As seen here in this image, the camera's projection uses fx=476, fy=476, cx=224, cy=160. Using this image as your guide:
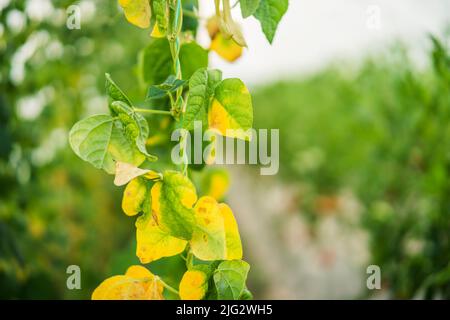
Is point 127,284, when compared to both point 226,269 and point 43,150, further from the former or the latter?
point 43,150

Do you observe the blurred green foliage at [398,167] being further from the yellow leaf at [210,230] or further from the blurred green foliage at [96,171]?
the yellow leaf at [210,230]

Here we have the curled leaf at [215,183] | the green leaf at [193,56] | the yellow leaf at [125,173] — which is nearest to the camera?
the yellow leaf at [125,173]

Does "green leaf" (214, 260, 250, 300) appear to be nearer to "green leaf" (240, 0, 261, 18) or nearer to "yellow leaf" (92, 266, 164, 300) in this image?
"yellow leaf" (92, 266, 164, 300)

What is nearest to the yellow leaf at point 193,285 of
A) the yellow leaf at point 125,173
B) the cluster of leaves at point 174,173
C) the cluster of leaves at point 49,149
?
the cluster of leaves at point 174,173

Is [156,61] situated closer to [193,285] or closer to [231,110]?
[231,110]

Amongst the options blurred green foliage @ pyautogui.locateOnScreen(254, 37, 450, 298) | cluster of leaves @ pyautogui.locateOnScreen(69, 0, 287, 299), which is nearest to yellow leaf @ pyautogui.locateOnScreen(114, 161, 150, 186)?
cluster of leaves @ pyautogui.locateOnScreen(69, 0, 287, 299)
